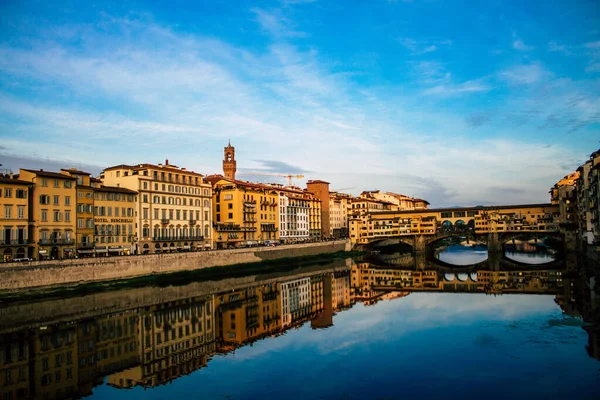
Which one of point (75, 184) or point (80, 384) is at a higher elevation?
point (75, 184)

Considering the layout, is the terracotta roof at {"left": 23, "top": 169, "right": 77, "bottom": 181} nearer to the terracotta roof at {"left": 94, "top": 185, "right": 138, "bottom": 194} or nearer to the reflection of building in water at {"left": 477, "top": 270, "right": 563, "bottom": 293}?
the terracotta roof at {"left": 94, "top": 185, "right": 138, "bottom": 194}

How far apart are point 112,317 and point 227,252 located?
27738 millimetres

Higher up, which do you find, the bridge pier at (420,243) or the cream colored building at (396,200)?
the cream colored building at (396,200)

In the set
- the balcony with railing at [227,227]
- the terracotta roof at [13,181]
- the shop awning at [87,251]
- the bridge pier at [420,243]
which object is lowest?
the bridge pier at [420,243]

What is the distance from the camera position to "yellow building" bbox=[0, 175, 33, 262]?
4153 centimetres

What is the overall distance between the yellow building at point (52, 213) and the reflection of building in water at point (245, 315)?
17.0 m

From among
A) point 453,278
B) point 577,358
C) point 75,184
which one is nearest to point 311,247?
point 453,278

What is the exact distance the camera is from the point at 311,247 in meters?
79.6

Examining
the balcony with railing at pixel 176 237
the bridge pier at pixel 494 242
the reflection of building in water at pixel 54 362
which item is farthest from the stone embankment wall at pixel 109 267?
the bridge pier at pixel 494 242

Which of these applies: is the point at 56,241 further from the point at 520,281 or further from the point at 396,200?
the point at 396,200

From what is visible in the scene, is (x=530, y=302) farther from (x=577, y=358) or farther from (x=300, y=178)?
(x=300, y=178)

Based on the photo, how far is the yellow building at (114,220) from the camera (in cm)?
5125

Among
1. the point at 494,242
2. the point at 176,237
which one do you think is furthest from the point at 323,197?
the point at 176,237

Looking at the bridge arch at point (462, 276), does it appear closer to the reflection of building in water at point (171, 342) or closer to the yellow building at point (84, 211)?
the reflection of building in water at point (171, 342)
